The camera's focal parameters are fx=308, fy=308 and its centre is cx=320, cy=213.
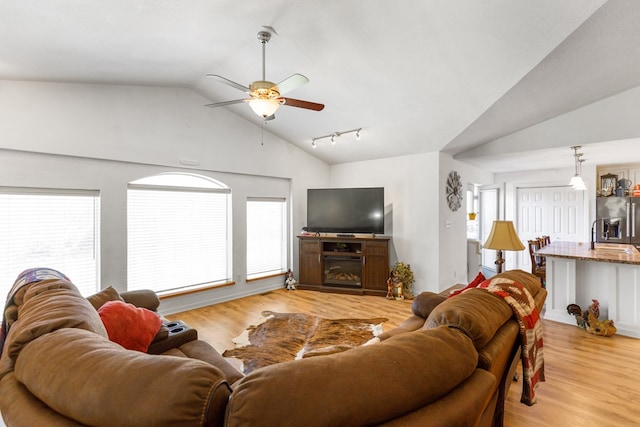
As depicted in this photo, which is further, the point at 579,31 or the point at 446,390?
the point at 579,31

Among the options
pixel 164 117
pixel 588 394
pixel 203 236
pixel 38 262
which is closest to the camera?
pixel 588 394

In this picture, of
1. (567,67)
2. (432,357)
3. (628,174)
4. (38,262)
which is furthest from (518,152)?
(38,262)

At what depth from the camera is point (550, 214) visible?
21.0ft

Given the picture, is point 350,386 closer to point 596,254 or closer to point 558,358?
point 558,358

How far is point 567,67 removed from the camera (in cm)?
288

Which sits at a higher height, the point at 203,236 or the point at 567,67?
the point at 567,67

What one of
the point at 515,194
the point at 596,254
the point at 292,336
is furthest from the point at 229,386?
the point at 515,194

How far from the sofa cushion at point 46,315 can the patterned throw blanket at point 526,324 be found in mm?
1939

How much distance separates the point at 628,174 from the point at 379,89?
5807 mm

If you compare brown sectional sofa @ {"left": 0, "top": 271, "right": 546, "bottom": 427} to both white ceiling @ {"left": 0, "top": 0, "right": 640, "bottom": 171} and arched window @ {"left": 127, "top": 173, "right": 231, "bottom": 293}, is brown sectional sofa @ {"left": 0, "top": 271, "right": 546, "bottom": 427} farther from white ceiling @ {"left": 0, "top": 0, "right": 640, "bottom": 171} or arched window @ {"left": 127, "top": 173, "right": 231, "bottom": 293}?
arched window @ {"left": 127, "top": 173, "right": 231, "bottom": 293}

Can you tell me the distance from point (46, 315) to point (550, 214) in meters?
7.83

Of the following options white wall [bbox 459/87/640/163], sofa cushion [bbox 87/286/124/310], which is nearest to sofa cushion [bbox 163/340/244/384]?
sofa cushion [bbox 87/286/124/310]

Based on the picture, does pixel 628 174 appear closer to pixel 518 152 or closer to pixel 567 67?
pixel 518 152

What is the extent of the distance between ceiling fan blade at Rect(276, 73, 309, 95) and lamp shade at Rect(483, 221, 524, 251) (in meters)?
2.39
